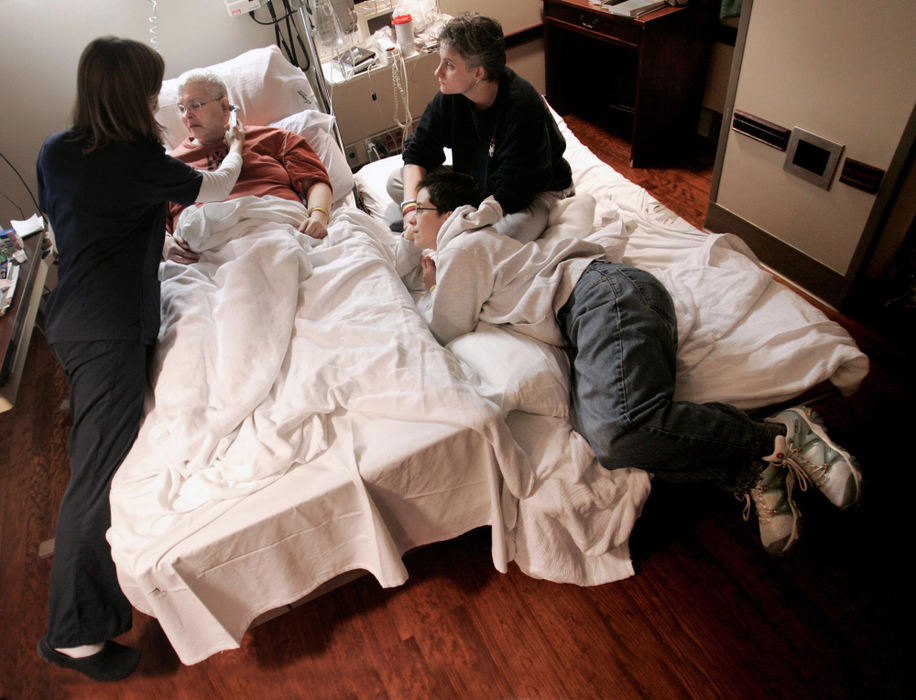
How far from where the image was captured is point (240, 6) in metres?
2.22

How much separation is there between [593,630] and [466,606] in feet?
1.00

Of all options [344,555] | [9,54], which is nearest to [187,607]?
[344,555]

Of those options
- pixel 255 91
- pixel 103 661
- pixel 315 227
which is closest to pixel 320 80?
pixel 255 91

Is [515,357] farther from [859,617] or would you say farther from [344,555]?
[859,617]

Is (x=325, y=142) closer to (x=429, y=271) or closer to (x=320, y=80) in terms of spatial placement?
(x=320, y=80)

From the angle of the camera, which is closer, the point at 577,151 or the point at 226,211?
the point at 226,211

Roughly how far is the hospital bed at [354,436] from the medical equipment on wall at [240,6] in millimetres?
1266

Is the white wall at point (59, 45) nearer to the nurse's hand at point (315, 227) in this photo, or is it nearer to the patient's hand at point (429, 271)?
the nurse's hand at point (315, 227)

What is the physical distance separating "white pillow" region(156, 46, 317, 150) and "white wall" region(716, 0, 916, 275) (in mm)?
1639

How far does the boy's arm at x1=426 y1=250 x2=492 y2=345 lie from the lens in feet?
4.77

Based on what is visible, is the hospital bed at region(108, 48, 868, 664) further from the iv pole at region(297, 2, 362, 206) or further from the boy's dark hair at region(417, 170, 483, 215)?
the iv pole at region(297, 2, 362, 206)

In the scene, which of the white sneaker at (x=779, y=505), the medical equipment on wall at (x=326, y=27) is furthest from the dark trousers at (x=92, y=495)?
the medical equipment on wall at (x=326, y=27)

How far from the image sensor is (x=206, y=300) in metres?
1.50

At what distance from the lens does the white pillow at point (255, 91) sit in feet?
7.07
